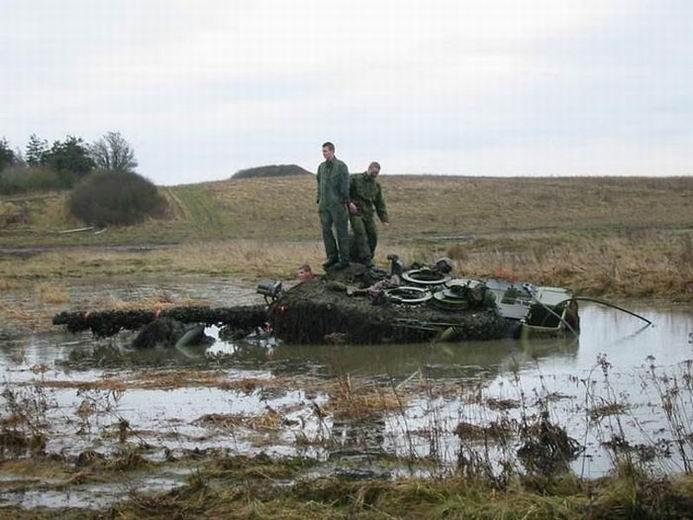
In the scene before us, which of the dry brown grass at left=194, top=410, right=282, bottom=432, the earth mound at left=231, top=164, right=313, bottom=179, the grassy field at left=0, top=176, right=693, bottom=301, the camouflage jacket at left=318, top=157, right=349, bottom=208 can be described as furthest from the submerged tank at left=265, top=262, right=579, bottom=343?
the earth mound at left=231, top=164, right=313, bottom=179

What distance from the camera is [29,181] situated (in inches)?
2805

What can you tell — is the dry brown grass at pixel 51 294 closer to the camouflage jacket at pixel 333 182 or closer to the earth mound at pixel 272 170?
the camouflage jacket at pixel 333 182

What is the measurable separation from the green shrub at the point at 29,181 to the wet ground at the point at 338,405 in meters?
58.4

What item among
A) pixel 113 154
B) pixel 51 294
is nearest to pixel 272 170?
pixel 113 154

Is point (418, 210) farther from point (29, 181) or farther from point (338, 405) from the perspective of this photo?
point (338, 405)

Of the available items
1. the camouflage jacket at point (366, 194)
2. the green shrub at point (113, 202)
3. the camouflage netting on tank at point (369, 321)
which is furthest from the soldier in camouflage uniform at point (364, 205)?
the green shrub at point (113, 202)

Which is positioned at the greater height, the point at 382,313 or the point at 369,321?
the point at 382,313

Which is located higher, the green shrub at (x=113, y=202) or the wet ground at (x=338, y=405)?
the green shrub at (x=113, y=202)

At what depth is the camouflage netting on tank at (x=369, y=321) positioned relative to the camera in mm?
13734

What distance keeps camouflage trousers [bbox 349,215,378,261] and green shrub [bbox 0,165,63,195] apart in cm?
5756

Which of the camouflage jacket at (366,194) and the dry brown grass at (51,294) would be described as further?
the dry brown grass at (51,294)

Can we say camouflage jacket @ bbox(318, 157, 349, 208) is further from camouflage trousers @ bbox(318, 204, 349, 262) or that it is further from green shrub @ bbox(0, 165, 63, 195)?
green shrub @ bbox(0, 165, 63, 195)

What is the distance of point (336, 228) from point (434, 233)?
30812 mm

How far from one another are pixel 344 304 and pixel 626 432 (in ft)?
21.8
